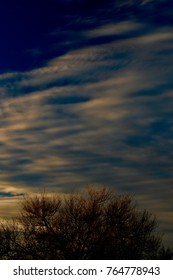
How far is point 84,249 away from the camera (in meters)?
31.9

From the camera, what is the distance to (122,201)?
35.5m
